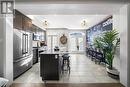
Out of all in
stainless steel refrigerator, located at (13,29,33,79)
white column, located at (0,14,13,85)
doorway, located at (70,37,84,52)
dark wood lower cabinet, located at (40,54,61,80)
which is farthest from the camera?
doorway, located at (70,37,84,52)

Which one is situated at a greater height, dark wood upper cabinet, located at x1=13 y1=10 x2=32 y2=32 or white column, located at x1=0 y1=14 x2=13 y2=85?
dark wood upper cabinet, located at x1=13 y1=10 x2=32 y2=32

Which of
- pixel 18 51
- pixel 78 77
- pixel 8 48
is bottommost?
pixel 78 77

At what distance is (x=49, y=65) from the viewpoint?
5.84 meters

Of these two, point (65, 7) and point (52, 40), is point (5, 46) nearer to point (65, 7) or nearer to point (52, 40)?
point (65, 7)

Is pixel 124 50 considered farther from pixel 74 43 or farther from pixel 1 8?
pixel 74 43

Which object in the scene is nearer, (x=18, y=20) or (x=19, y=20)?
(x=18, y=20)

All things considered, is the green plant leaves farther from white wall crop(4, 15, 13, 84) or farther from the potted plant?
white wall crop(4, 15, 13, 84)

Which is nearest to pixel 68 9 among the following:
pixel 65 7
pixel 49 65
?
pixel 65 7

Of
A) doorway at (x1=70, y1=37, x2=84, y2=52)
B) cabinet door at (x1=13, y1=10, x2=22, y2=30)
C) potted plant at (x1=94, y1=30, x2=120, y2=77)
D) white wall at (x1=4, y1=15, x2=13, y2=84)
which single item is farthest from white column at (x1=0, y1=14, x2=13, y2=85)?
doorway at (x1=70, y1=37, x2=84, y2=52)

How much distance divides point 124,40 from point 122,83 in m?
1.55

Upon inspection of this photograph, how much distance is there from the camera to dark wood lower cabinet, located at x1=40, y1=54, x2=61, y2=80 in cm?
582

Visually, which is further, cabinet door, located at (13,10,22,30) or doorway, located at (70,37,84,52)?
doorway, located at (70,37,84,52)

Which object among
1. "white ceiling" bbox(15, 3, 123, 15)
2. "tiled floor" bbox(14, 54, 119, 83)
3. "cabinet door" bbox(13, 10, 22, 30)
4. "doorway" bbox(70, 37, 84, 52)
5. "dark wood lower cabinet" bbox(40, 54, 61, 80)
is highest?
"white ceiling" bbox(15, 3, 123, 15)

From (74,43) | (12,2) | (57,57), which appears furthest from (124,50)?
(74,43)
